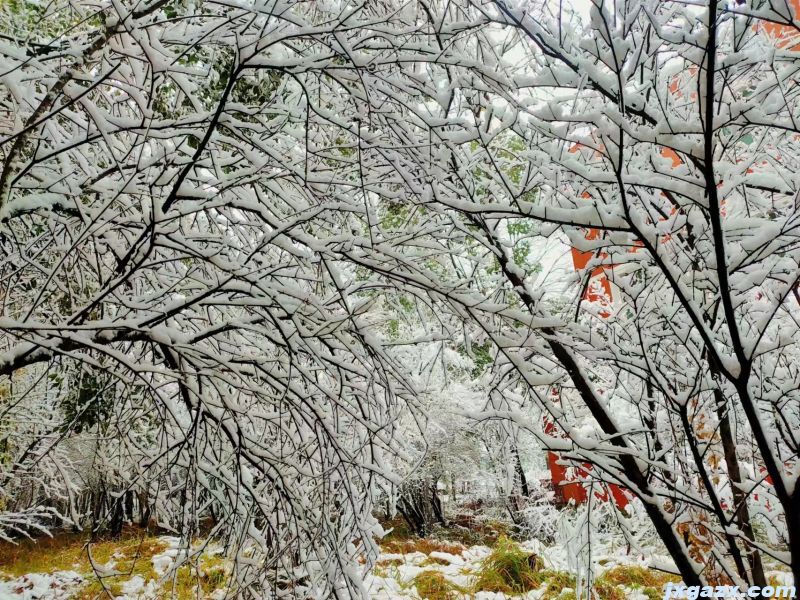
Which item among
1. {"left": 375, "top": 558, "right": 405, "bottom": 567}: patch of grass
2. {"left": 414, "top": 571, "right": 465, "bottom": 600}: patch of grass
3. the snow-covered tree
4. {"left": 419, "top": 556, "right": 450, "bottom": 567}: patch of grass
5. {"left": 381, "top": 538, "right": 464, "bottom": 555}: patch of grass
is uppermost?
the snow-covered tree

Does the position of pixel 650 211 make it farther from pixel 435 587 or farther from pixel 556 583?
pixel 435 587

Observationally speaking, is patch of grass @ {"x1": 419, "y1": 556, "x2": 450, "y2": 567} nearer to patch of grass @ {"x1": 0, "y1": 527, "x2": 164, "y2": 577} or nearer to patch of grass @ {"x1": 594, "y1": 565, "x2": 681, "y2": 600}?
patch of grass @ {"x1": 594, "y1": 565, "x2": 681, "y2": 600}

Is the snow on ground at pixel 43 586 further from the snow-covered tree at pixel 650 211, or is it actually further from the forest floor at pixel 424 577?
the snow-covered tree at pixel 650 211

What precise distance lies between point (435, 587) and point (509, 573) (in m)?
0.97

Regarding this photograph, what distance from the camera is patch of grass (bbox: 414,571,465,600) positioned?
627cm

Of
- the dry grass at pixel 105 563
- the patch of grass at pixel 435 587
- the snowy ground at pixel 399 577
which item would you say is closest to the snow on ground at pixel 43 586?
the snowy ground at pixel 399 577

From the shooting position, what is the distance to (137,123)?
7.08 feet

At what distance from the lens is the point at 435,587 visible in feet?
21.4

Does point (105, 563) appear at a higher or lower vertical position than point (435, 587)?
lower

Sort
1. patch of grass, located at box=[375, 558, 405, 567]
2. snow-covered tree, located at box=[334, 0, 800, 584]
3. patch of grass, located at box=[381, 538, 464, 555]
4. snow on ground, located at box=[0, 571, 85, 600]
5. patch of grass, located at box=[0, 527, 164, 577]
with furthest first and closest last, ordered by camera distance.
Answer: patch of grass, located at box=[381, 538, 464, 555] < patch of grass, located at box=[0, 527, 164, 577] < patch of grass, located at box=[375, 558, 405, 567] < snow on ground, located at box=[0, 571, 85, 600] < snow-covered tree, located at box=[334, 0, 800, 584]

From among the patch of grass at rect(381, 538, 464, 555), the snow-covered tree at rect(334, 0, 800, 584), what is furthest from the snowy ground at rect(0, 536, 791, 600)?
the snow-covered tree at rect(334, 0, 800, 584)

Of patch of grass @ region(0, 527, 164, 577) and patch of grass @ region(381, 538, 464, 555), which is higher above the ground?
patch of grass @ region(381, 538, 464, 555)

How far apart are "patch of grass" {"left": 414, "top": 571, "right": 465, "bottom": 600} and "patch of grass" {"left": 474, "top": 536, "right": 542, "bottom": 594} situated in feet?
1.00

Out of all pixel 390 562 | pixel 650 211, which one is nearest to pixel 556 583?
pixel 390 562
